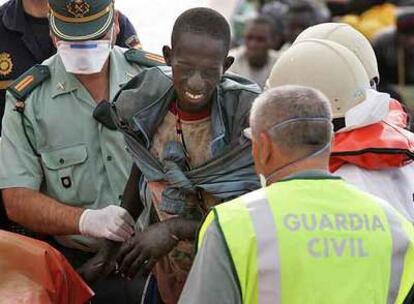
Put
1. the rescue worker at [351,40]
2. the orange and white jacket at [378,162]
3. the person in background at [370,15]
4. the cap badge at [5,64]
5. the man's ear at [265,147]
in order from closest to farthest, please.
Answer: the man's ear at [265,147] → the orange and white jacket at [378,162] → the rescue worker at [351,40] → the cap badge at [5,64] → the person in background at [370,15]

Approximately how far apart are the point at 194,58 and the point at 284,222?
90 cm

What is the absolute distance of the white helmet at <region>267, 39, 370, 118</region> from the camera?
381cm

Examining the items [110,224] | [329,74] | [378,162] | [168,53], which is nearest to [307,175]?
[378,162]

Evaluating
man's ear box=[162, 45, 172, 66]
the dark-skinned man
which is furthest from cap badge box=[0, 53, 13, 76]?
man's ear box=[162, 45, 172, 66]

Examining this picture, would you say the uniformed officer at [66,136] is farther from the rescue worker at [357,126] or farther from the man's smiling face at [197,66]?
the rescue worker at [357,126]

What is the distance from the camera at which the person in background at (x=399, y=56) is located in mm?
8109

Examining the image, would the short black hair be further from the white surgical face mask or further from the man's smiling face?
the white surgical face mask

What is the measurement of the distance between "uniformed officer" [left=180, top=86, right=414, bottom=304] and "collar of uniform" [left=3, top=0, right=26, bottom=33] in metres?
2.00

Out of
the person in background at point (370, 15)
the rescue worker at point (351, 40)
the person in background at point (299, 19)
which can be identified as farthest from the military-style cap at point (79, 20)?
the person in background at point (370, 15)

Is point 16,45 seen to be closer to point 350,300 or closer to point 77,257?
point 77,257

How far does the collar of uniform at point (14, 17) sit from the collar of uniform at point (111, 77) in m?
0.57

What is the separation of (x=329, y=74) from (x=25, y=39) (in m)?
1.61

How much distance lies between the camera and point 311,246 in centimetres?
310

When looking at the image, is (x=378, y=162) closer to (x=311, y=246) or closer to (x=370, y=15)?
(x=311, y=246)
